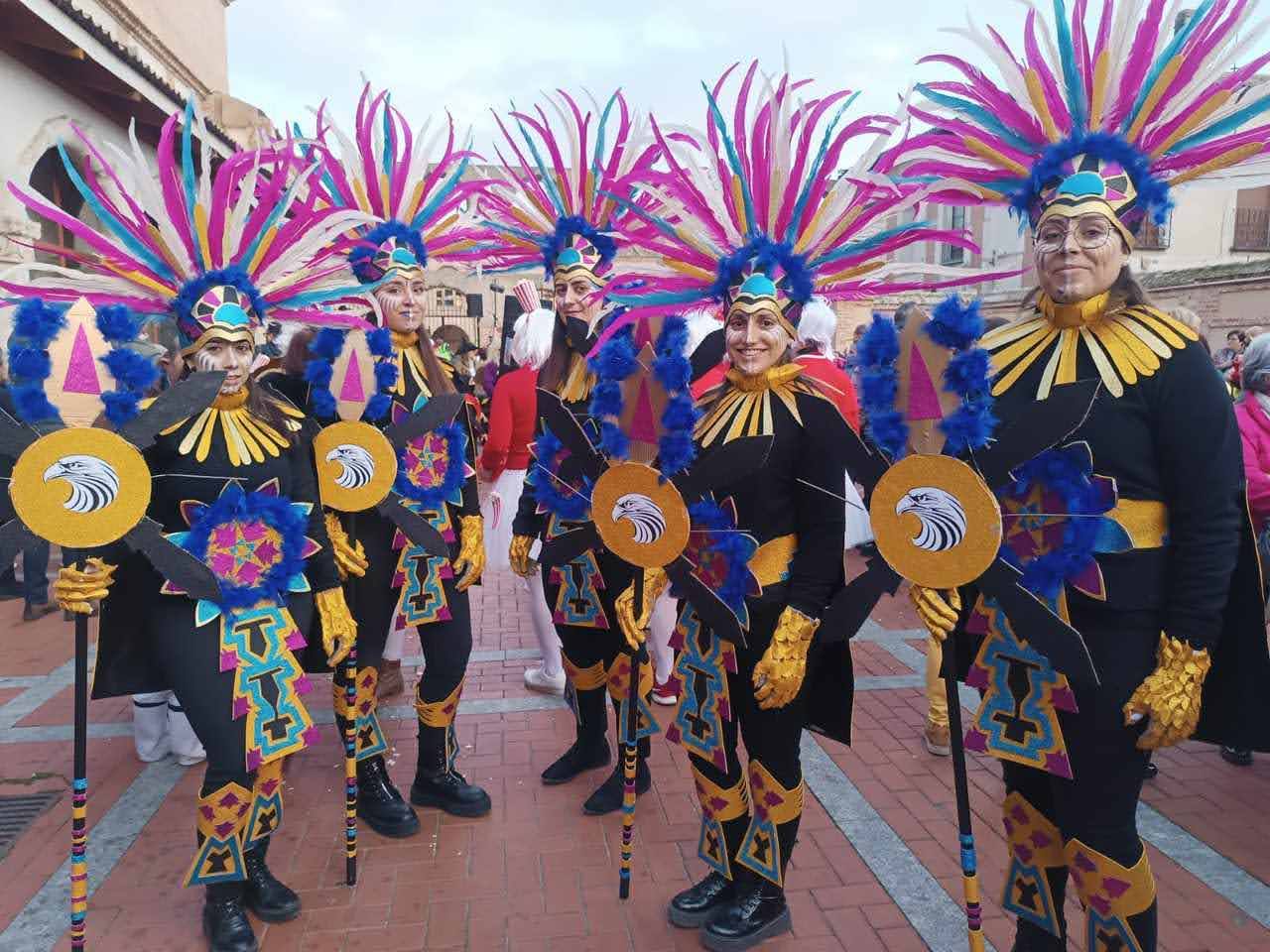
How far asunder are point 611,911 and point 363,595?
1.49m

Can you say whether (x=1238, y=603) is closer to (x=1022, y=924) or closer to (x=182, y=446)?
(x=1022, y=924)

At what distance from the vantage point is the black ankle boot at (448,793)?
336 centimetres

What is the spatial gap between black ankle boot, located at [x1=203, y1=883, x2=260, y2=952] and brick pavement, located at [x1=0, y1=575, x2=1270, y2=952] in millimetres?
91

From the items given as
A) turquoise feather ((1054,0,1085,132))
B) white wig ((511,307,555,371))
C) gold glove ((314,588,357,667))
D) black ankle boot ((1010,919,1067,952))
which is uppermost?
turquoise feather ((1054,0,1085,132))

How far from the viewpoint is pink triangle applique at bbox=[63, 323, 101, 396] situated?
234cm

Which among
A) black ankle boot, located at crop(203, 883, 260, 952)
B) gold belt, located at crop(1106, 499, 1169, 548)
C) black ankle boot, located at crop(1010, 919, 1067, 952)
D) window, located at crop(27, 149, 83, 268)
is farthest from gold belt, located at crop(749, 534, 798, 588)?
window, located at crop(27, 149, 83, 268)

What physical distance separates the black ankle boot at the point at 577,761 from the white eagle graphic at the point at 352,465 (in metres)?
1.61

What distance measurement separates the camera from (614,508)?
2479 millimetres

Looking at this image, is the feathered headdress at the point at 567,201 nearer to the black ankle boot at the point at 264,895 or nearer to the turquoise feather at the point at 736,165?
the turquoise feather at the point at 736,165

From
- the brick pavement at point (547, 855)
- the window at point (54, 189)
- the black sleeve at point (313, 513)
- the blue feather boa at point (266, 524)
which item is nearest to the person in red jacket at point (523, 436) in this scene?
the brick pavement at point (547, 855)

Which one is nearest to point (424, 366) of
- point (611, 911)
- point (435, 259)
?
point (435, 259)

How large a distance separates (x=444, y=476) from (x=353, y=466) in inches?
19.5

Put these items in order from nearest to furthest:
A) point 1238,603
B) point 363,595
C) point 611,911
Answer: point 1238,603 < point 611,911 < point 363,595

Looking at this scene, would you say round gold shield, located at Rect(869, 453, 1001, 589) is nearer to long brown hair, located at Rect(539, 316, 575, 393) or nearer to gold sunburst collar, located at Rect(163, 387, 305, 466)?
long brown hair, located at Rect(539, 316, 575, 393)
